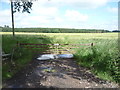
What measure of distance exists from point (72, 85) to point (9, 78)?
8.18ft

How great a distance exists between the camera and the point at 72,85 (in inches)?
161

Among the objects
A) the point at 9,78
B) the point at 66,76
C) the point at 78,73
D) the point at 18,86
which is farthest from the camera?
the point at 78,73

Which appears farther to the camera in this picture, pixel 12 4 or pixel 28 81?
pixel 12 4

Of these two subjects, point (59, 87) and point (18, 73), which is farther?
point (18, 73)

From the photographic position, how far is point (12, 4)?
13273mm

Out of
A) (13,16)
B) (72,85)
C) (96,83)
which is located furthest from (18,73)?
(13,16)

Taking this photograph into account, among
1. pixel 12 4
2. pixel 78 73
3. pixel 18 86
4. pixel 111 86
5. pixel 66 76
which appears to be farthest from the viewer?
pixel 12 4

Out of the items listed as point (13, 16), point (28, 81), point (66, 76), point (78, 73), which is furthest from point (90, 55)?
point (13, 16)

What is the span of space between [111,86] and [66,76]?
1.80 meters

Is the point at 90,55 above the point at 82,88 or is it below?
above

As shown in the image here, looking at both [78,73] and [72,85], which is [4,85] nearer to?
[72,85]

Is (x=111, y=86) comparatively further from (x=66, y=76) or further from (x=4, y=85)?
(x=4, y=85)

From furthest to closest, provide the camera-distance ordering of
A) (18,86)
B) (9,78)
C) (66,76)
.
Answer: (66,76) < (9,78) < (18,86)

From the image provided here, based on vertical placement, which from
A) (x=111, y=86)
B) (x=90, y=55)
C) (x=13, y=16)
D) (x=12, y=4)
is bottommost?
(x=111, y=86)
